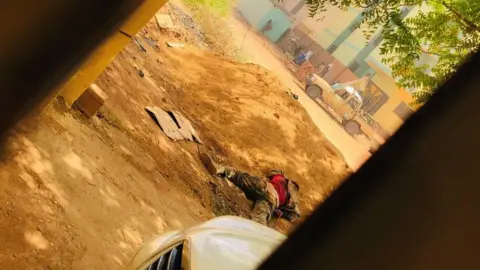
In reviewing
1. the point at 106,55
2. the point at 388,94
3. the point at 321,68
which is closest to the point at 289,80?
the point at 321,68

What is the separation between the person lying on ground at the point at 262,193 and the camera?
245 inches

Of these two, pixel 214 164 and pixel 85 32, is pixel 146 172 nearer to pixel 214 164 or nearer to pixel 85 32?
pixel 214 164

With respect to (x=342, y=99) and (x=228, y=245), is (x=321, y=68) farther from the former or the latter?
(x=228, y=245)

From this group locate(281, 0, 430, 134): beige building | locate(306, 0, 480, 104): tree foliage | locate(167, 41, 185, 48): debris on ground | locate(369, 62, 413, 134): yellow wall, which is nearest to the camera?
locate(306, 0, 480, 104): tree foliage

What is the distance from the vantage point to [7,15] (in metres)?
0.95

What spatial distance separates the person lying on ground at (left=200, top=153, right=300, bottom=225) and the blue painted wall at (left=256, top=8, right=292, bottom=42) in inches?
147

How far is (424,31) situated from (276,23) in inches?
203

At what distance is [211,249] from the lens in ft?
6.91

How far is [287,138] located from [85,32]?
26.2 feet

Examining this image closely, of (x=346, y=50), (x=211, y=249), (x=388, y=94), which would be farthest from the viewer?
(x=346, y=50)

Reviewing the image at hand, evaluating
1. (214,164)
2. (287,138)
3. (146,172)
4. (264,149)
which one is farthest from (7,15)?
(287,138)

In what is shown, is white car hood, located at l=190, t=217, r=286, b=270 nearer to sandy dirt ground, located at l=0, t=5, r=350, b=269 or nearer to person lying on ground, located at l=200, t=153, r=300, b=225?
sandy dirt ground, located at l=0, t=5, r=350, b=269

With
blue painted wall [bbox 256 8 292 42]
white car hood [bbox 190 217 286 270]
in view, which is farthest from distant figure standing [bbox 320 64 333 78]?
white car hood [bbox 190 217 286 270]

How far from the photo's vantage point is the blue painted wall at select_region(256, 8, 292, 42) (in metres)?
9.47
